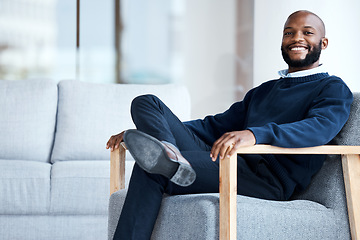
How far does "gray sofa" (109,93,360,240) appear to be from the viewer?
151 cm

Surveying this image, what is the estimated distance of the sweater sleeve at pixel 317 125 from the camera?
1530mm

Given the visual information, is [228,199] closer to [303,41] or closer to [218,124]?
[218,124]

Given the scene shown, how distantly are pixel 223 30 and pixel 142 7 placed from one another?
67cm

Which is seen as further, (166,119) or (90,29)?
(90,29)

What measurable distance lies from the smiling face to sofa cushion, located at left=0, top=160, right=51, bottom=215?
1.33 metres

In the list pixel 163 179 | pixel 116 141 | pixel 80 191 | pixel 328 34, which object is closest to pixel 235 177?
pixel 163 179

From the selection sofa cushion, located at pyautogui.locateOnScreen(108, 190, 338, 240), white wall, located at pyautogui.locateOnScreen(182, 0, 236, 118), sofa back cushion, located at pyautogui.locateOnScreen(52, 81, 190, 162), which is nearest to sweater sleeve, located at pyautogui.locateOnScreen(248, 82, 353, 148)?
sofa cushion, located at pyautogui.locateOnScreen(108, 190, 338, 240)

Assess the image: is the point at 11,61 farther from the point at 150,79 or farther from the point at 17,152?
the point at 17,152

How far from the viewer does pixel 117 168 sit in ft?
6.63

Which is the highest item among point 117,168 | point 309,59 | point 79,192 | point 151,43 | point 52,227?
point 151,43

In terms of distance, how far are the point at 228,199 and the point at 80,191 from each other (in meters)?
1.33

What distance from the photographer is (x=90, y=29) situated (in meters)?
4.21

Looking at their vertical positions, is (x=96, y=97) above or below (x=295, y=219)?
above

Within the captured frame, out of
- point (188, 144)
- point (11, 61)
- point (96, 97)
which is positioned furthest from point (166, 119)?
point (11, 61)
